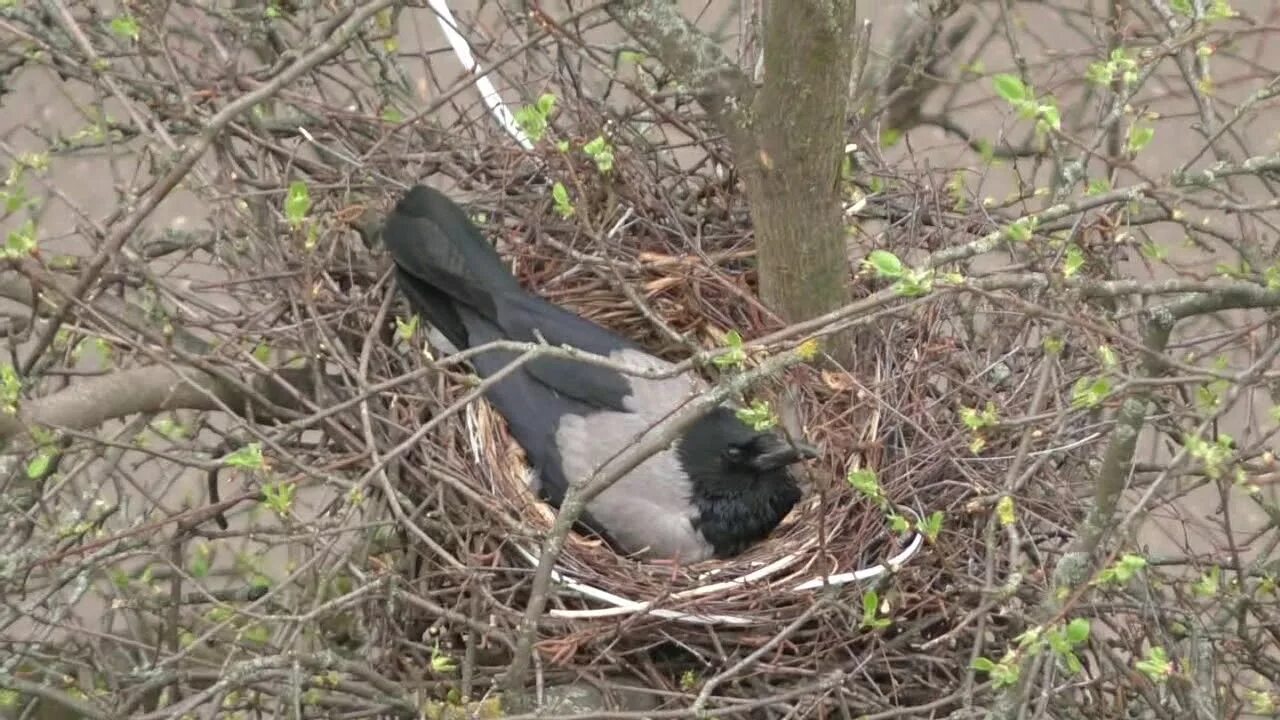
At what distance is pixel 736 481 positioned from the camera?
11.8 feet

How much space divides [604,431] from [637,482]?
136 mm

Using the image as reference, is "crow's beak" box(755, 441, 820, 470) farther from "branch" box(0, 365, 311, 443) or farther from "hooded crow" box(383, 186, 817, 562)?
"branch" box(0, 365, 311, 443)

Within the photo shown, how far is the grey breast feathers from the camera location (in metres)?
3.46

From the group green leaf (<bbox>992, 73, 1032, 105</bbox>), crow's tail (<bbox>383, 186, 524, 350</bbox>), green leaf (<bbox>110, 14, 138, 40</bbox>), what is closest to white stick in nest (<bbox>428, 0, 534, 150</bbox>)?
crow's tail (<bbox>383, 186, 524, 350</bbox>)

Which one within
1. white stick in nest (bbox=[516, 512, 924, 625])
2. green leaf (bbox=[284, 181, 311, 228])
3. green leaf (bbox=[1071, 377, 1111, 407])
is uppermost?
green leaf (bbox=[284, 181, 311, 228])

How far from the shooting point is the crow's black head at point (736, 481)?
354 centimetres

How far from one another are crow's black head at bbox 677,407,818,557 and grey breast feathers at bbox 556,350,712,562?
0.11 feet

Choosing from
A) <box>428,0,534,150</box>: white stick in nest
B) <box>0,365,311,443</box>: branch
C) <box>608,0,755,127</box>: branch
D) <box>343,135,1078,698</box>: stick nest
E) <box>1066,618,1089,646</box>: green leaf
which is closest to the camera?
<box>1066,618,1089,646</box>: green leaf

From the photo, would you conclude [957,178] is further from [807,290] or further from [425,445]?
[425,445]

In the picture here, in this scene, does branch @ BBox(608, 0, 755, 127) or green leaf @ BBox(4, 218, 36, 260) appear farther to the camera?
branch @ BBox(608, 0, 755, 127)

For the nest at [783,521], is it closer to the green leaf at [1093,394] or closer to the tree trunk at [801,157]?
the tree trunk at [801,157]

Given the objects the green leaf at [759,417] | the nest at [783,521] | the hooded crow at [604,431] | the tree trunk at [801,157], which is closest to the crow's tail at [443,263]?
the hooded crow at [604,431]

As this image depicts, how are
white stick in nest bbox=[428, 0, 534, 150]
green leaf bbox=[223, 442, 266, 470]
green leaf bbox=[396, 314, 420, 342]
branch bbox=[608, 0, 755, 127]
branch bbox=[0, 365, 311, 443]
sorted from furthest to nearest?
white stick in nest bbox=[428, 0, 534, 150]
green leaf bbox=[396, 314, 420, 342]
branch bbox=[608, 0, 755, 127]
branch bbox=[0, 365, 311, 443]
green leaf bbox=[223, 442, 266, 470]

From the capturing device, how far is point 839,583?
9.64 feet
